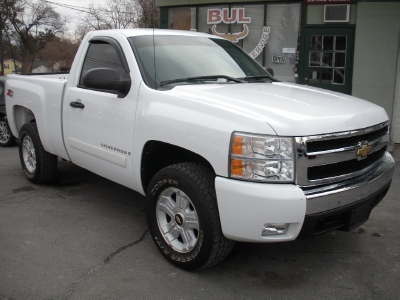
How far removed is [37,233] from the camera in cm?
443

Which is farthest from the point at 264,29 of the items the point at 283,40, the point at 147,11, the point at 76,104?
the point at 147,11

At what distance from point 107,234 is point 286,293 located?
6.21ft

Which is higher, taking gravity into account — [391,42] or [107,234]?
[391,42]

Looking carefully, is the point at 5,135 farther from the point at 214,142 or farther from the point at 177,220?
the point at 214,142

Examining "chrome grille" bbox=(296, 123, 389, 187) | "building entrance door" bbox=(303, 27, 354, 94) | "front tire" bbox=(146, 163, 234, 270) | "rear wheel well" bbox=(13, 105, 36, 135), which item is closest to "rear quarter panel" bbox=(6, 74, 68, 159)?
"rear wheel well" bbox=(13, 105, 36, 135)

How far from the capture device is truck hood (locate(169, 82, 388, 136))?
312cm

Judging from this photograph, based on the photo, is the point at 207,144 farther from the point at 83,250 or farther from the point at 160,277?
the point at 83,250

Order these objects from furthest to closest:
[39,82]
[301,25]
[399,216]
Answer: [301,25], [39,82], [399,216]

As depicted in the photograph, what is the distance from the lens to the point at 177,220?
3.68 meters

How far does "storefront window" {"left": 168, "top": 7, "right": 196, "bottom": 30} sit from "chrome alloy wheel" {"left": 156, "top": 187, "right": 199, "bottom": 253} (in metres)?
8.94

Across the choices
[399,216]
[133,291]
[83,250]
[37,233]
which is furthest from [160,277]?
[399,216]

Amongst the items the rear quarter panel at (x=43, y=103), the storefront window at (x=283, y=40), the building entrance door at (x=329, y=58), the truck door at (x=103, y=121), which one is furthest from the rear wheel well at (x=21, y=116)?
the building entrance door at (x=329, y=58)

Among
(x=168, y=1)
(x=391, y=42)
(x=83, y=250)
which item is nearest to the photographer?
(x=83, y=250)

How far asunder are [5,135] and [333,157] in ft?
25.9
